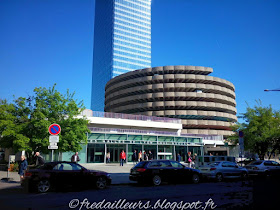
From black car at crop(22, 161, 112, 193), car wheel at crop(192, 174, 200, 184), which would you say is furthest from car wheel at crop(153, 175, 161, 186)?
black car at crop(22, 161, 112, 193)

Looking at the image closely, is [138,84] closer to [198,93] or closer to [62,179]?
[198,93]

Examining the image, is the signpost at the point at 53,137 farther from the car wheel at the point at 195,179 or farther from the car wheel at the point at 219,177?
the car wheel at the point at 219,177

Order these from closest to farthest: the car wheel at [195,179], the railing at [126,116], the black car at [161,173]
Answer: the black car at [161,173] < the car wheel at [195,179] < the railing at [126,116]

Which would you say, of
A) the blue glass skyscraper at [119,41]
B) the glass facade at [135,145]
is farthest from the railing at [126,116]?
the blue glass skyscraper at [119,41]

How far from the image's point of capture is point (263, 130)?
29891mm

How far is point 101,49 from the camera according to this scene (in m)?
132

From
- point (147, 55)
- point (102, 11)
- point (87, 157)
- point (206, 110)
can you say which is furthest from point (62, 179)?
point (102, 11)

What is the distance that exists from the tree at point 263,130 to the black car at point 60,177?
2535 cm

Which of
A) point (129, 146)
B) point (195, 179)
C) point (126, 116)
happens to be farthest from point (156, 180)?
point (126, 116)

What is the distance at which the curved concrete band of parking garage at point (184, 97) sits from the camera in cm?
6469

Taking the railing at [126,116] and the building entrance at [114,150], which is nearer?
the building entrance at [114,150]

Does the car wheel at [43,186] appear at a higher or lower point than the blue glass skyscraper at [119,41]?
lower

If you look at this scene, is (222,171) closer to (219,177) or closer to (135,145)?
(219,177)

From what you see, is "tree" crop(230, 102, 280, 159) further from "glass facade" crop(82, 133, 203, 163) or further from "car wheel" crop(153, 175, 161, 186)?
"car wheel" crop(153, 175, 161, 186)
